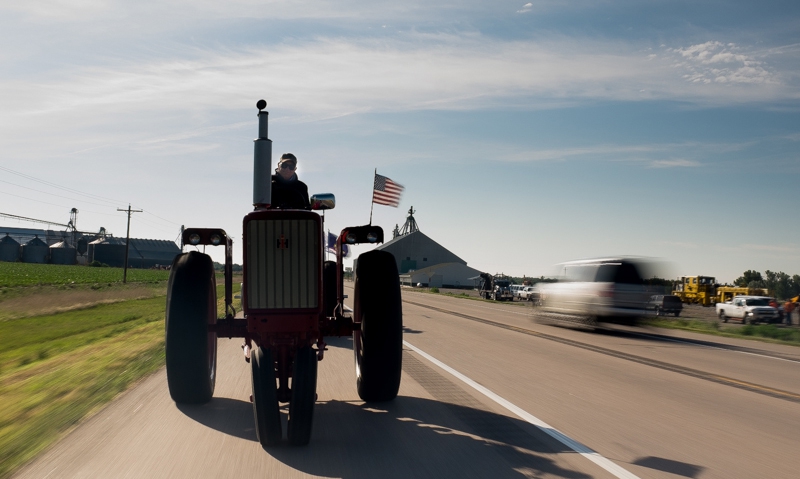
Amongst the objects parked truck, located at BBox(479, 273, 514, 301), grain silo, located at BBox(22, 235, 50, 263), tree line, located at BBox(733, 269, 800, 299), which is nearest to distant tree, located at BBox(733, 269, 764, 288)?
tree line, located at BBox(733, 269, 800, 299)

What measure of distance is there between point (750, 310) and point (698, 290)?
21.9m

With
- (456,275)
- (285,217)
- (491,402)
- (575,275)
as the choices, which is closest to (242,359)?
(491,402)

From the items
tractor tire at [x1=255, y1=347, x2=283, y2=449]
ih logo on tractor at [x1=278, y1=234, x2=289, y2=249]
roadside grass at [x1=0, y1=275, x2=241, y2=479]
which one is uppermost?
ih logo on tractor at [x1=278, y1=234, x2=289, y2=249]

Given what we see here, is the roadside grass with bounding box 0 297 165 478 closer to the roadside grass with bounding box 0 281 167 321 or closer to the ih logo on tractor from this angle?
the ih logo on tractor

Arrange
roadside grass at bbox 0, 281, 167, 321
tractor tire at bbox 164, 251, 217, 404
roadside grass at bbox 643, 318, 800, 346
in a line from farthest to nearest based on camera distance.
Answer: roadside grass at bbox 0, 281, 167, 321, roadside grass at bbox 643, 318, 800, 346, tractor tire at bbox 164, 251, 217, 404

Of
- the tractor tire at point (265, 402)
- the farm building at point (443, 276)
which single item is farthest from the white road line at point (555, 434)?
the farm building at point (443, 276)

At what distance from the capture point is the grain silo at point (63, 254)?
469 feet

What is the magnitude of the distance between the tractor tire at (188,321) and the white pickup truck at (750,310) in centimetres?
3722

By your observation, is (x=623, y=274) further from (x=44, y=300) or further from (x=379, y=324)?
(x=44, y=300)

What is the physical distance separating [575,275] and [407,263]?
9584cm

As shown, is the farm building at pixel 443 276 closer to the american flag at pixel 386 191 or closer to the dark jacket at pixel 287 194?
the american flag at pixel 386 191

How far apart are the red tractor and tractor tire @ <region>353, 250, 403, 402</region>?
10 mm

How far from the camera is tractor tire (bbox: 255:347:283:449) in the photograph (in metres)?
5.41

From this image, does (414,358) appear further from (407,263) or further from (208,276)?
(407,263)
